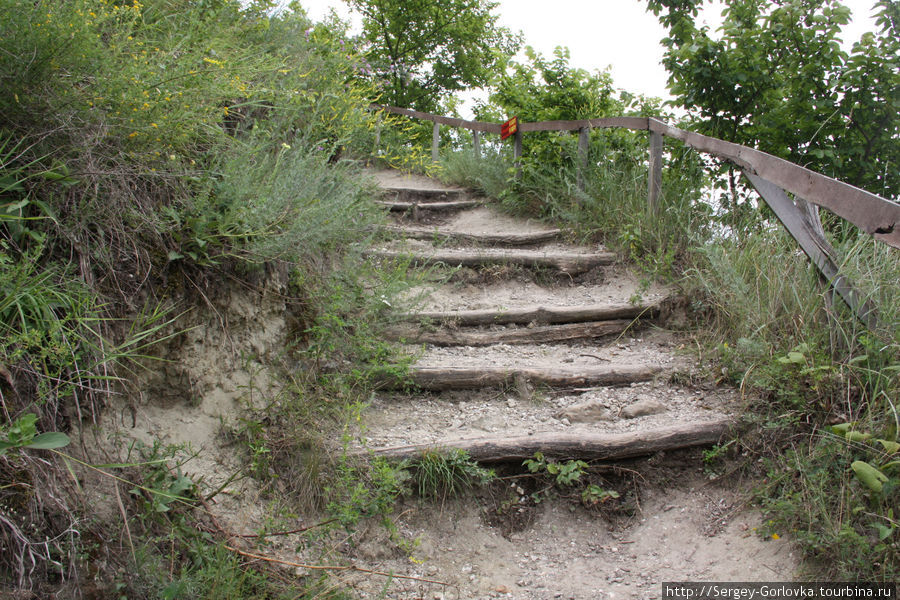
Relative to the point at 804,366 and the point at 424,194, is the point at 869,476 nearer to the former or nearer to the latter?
the point at 804,366

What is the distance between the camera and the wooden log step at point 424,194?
6719mm

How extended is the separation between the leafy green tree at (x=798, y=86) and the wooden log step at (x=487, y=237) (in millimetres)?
1554

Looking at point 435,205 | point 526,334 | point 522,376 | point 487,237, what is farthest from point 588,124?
point 522,376

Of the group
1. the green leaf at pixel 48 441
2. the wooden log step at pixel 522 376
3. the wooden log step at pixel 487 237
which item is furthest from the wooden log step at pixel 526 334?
the green leaf at pixel 48 441

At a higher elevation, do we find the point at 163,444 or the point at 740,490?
the point at 163,444

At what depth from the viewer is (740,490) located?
239cm

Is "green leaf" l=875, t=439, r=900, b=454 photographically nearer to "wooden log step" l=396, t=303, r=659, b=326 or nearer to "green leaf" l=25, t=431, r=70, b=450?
"wooden log step" l=396, t=303, r=659, b=326

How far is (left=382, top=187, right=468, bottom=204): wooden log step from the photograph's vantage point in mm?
6719

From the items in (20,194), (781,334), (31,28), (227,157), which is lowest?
(781,334)

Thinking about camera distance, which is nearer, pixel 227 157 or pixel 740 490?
pixel 740 490

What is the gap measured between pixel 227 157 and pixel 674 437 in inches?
90.7

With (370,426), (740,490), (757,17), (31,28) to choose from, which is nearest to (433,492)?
(370,426)

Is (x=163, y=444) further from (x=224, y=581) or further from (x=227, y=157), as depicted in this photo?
(x=227, y=157)

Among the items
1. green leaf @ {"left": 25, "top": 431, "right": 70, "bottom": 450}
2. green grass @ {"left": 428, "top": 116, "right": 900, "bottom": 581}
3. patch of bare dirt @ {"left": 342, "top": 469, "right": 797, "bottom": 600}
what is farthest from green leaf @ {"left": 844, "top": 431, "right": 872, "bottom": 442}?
green leaf @ {"left": 25, "top": 431, "right": 70, "bottom": 450}
